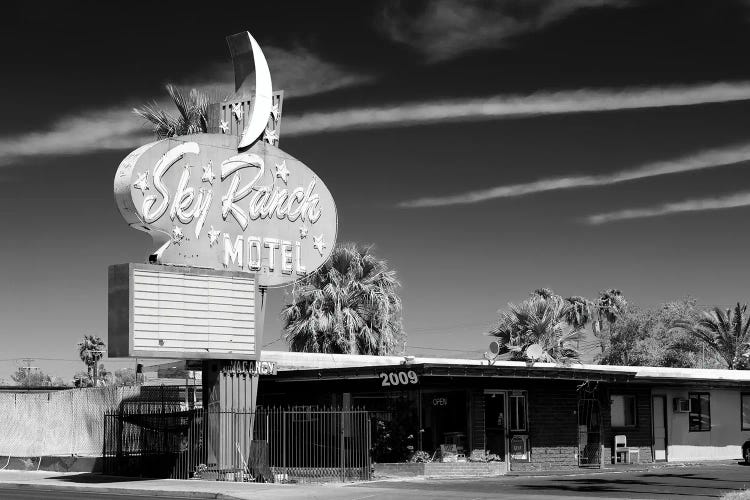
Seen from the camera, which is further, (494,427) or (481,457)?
(494,427)

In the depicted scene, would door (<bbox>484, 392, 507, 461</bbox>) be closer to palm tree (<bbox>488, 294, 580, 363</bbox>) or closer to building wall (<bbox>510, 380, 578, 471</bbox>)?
building wall (<bbox>510, 380, 578, 471</bbox>)

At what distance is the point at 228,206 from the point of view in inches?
1153

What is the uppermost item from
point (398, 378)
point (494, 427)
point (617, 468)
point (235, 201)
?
point (235, 201)

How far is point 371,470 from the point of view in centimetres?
2881

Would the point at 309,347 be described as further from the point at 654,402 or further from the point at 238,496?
the point at 238,496

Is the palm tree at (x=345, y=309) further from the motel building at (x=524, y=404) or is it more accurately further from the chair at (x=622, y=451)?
the chair at (x=622, y=451)

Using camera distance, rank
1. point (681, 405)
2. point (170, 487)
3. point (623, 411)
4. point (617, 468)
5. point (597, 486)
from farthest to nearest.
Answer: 1. point (681, 405)
2. point (623, 411)
3. point (617, 468)
4. point (170, 487)
5. point (597, 486)

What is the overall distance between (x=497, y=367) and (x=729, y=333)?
3125cm

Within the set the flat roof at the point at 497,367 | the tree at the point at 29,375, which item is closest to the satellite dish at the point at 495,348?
the flat roof at the point at 497,367

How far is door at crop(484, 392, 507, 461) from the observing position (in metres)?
32.3

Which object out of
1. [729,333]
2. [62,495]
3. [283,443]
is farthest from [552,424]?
[729,333]

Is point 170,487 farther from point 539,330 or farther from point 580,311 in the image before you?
point 580,311

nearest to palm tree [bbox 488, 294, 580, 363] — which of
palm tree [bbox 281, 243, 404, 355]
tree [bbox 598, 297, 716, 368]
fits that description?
palm tree [bbox 281, 243, 404, 355]

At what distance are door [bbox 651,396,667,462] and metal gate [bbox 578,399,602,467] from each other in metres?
3.60
